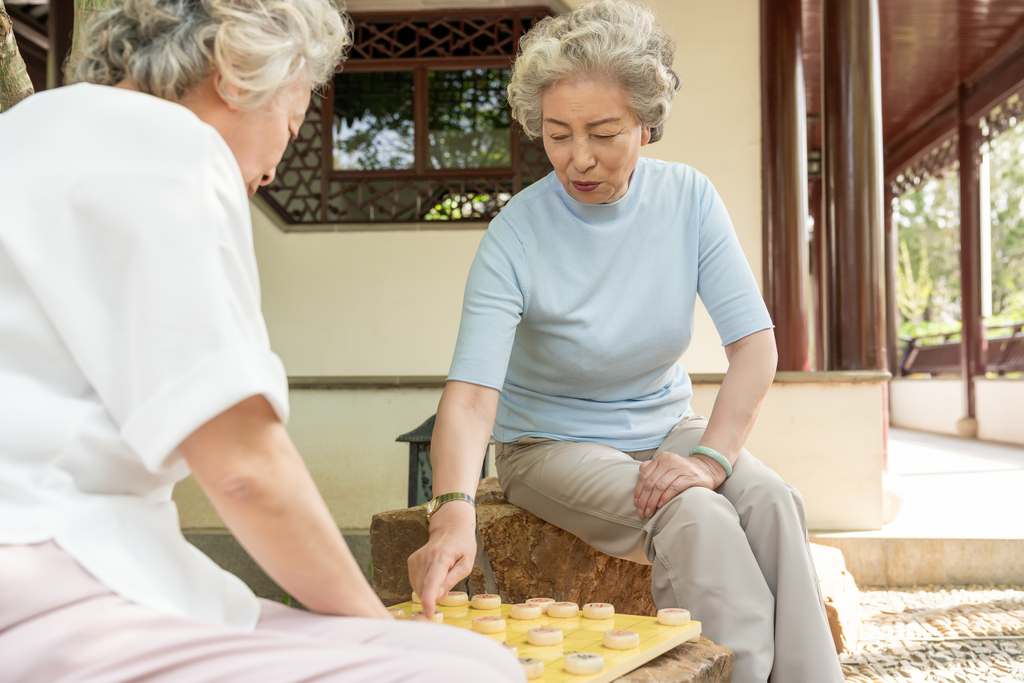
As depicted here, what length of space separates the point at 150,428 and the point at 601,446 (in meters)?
1.38

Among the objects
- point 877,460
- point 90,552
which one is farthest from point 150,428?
point 877,460

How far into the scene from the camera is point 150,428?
2.53 feet

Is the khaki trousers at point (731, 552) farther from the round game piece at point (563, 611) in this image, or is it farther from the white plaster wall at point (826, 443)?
the white plaster wall at point (826, 443)

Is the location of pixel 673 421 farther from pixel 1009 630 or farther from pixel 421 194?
pixel 421 194

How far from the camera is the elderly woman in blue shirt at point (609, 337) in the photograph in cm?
175

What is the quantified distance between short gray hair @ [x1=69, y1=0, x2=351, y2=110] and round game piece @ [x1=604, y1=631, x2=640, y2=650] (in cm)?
93

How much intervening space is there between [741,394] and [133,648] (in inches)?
60.4

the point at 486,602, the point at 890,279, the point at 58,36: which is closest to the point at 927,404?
the point at 890,279

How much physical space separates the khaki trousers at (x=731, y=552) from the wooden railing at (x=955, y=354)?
1039 cm

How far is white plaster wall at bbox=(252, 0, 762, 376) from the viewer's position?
5008 mm

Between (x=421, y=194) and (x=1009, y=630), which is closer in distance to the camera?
(x=1009, y=630)

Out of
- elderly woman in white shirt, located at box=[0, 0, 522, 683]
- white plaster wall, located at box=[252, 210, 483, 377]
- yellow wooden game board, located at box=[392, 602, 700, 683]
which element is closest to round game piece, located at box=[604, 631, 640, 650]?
yellow wooden game board, located at box=[392, 602, 700, 683]

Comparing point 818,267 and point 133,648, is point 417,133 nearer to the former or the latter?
point 133,648

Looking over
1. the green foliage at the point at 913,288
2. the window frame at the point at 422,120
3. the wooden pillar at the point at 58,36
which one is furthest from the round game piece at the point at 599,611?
the green foliage at the point at 913,288
